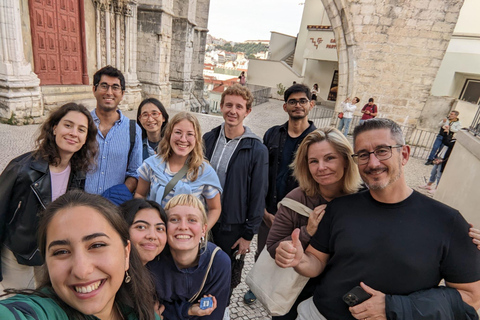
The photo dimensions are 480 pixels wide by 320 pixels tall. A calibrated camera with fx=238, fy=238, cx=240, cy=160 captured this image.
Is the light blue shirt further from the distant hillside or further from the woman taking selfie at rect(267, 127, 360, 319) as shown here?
the distant hillside

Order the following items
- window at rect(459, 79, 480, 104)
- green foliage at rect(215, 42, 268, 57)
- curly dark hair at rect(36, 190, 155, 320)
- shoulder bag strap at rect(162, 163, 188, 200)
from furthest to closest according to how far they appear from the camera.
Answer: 1. green foliage at rect(215, 42, 268, 57)
2. window at rect(459, 79, 480, 104)
3. shoulder bag strap at rect(162, 163, 188, 200)
4. curly dark hair at rect(36, 190, 155, 320)

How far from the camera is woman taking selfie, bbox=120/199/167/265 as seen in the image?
1.47 meters

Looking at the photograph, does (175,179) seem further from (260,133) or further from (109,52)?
(109,52)

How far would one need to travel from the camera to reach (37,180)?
1623mm

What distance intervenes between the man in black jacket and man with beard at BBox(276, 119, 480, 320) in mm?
792

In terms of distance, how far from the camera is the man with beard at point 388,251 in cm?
115

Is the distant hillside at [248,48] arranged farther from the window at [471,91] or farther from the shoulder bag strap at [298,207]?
the shoulder bag strap at [298,207]

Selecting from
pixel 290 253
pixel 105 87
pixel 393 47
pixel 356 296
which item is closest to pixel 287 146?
pixel 290 253

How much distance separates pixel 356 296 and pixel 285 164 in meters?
1.38

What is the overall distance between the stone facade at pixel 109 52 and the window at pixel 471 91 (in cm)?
1686

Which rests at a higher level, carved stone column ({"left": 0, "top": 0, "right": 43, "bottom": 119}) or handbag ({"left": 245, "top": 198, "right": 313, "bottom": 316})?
carved stone column ({"left": 0, "top": 0, "right": 43, "bottom": 119})

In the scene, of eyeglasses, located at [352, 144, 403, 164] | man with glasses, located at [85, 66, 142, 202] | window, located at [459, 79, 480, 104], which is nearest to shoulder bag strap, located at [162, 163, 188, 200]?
man with glasses, located at [85, 66, 142, 202]


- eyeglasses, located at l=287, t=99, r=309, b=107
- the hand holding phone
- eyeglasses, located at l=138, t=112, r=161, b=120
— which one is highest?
eyeglasses, located at l=287, t=99, r=309, b=107

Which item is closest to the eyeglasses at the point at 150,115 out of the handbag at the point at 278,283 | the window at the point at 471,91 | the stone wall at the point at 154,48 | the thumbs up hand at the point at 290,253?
the handbag at the point at 278,283
